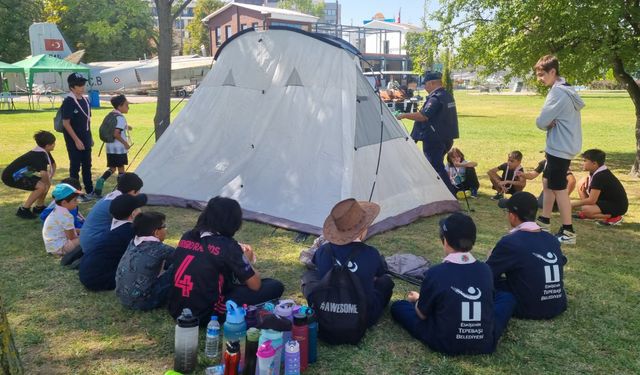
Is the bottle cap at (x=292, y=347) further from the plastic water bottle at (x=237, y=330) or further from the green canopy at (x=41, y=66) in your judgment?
the green canopy at (x=41, y=66)

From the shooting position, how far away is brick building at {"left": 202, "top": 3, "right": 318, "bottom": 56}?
4044 centimetres

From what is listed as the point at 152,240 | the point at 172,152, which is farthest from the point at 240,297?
the point at 172,152

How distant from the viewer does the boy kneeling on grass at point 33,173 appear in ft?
21.8

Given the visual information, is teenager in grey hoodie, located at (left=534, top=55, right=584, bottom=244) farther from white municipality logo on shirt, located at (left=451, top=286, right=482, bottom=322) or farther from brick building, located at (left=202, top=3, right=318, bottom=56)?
brick building, located at (left=202, top=3, right=318, bottom=56)

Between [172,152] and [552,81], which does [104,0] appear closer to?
[172,152]

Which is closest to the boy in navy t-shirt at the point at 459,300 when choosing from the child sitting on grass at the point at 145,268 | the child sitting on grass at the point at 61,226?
the child sitting on grass at the point at 145,268

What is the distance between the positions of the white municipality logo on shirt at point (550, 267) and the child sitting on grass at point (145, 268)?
2.82 m

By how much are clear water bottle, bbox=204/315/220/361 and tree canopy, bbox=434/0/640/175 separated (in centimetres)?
783

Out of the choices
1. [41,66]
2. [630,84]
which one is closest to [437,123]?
[630,84]

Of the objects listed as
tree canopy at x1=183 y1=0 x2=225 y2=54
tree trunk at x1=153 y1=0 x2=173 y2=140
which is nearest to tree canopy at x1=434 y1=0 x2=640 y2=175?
tree trunk at x1=153 y1=0 x2=173 y2=140

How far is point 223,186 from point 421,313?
390cm

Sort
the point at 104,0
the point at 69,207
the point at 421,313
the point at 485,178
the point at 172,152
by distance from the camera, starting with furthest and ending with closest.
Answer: the point at 104,0, the point at 485,178, the point at 172,152, the point at 69,207, the point at 421,313

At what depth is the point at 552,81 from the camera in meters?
5.75

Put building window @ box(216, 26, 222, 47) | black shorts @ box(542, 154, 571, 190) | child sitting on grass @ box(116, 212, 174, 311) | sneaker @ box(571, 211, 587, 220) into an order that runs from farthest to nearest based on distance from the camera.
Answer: building window @ box(216, 26, 222, 47) → sneaker @ box(571, 211, 587, 220) → black shorts @ box(542, 154, 571, 190) → child sitting on grass @ box(116, 212, 174, 311)
